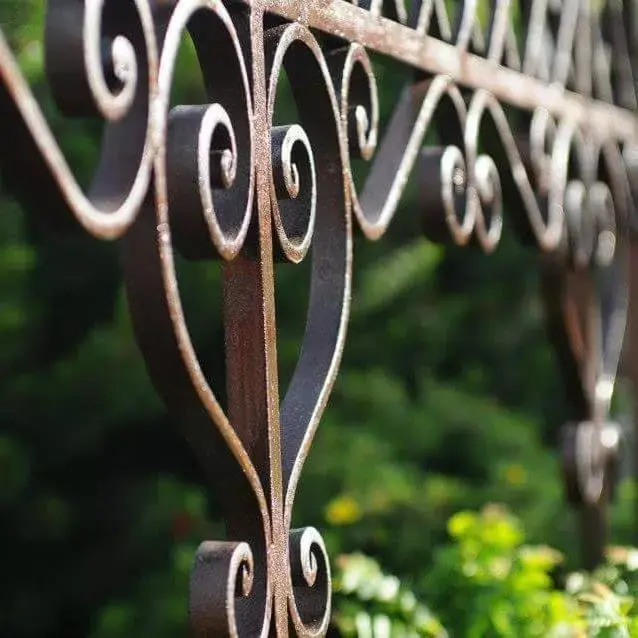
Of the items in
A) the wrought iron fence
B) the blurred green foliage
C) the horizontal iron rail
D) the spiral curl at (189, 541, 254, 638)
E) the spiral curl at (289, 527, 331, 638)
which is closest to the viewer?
the wrought iron fence

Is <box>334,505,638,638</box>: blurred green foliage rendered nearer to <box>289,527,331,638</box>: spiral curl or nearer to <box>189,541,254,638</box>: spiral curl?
<box>289,527,331,638</box>: spiral curl

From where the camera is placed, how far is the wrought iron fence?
898 millimetres

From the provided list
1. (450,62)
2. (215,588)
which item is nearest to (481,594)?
(450,62)

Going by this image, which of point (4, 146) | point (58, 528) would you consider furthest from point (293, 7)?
point (58, 528)

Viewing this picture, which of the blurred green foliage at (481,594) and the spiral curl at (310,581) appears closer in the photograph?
the spiral curl at (310,581)

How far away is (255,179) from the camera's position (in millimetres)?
1102

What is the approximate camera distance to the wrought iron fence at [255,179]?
898 mm

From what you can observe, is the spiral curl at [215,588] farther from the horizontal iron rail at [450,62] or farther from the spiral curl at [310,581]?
the horizontal iron rail at [450,62]

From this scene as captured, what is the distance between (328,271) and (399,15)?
39 centimetres

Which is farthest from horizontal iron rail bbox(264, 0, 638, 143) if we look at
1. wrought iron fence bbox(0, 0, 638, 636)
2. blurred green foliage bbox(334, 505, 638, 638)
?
blurred green foliage bbox(334, 505, 638, 638)

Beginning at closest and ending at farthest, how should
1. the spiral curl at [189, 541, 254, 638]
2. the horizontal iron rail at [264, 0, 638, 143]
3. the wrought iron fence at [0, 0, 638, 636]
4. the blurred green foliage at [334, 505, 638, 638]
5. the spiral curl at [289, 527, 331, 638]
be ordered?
the wrought iron fence at [0, 0, 638, 636], the spiral curl at [189, 541, 254, 638], the spiral curl at [289, 527, 331, 638], the horizontal iron rail at [264, 0, 638, 143], the blurred green foliage at [334, 505, 638, 638]

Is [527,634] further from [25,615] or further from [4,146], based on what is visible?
[25,615]

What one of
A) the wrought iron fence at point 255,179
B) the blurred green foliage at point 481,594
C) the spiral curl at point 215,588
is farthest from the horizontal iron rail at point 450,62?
the blurred green foliage at point 481,594

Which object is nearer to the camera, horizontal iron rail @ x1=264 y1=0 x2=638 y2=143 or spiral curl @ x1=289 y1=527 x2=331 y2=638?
spiral curl @ x1=289 y1=527 x2=331 y2=638
